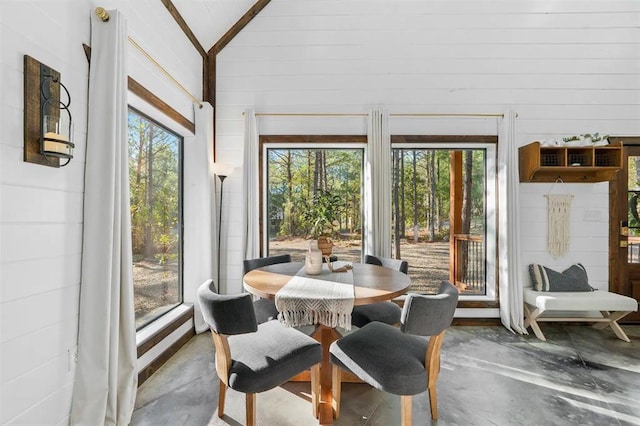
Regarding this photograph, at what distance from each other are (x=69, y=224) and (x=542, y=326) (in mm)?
4459

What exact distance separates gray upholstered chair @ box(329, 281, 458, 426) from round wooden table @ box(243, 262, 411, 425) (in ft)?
0.59

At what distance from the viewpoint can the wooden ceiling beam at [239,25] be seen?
3.53 meters

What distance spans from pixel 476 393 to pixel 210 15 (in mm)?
4108

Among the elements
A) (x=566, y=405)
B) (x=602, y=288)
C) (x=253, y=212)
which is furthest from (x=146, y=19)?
(x=602, y=288)

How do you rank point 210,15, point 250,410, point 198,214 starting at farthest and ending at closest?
point 198,214, point 210,15, point 250,410

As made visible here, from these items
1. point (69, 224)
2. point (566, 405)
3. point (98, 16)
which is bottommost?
point (566, 405)

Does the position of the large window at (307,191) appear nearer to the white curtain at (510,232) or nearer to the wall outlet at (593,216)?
the white curtain at (510,232)

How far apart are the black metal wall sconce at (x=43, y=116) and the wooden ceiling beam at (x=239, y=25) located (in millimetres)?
2324

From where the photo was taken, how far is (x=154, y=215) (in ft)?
9.30

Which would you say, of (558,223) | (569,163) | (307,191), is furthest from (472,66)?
Result: (307,191)

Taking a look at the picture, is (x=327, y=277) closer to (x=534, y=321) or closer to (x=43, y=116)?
(x=43, y=116)

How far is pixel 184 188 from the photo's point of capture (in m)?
3.34

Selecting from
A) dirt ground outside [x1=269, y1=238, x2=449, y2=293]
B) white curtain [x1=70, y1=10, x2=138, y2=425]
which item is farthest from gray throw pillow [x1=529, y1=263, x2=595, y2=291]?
white curtain [x1=70, y1=10, x2=138, y2=425]

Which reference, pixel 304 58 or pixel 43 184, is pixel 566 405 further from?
pixel 304 58
